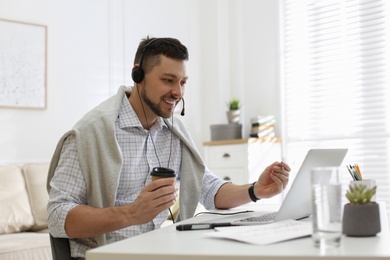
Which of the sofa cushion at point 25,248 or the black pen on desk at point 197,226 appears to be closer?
the black pen on desk at point 197,226

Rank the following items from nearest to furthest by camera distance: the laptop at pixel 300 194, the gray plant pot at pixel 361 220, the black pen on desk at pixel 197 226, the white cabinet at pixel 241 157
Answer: the gray plant pot at pixel 361 220 → the black pen on desk at pixel 197 226 → the laptop at pixel 300 194 → the white cabinet at pixel 241 157

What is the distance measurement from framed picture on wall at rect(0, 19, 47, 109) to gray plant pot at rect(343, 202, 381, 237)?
10.9 ft

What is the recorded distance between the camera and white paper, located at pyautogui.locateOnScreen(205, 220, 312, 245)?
110 cm

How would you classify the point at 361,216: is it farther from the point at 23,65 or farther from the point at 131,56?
the point at 131,56

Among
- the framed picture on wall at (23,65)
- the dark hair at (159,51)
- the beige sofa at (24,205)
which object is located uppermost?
the framed picture on wall at (23,65)

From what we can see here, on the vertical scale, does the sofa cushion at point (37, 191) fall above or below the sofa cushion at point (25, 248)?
above

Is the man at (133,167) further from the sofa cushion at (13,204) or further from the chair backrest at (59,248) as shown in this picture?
the sofa cushion at (13,204)

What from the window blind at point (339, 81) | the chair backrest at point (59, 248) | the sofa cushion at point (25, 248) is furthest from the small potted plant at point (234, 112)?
the chair backrest at point (59, 248)

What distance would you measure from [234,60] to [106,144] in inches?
138

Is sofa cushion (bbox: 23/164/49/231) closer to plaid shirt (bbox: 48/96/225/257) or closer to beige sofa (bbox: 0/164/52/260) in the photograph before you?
beige sofa (bbox: 0/164/52/260)

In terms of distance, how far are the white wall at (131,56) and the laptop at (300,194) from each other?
2.89 meters

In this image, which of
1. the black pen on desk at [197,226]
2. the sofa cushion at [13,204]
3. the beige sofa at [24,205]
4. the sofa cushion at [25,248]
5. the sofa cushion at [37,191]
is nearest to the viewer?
the black pen on desk at [197,226]

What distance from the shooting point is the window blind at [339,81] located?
426 centimetres

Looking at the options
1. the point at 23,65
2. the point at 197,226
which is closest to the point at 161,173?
the point at 197,226
